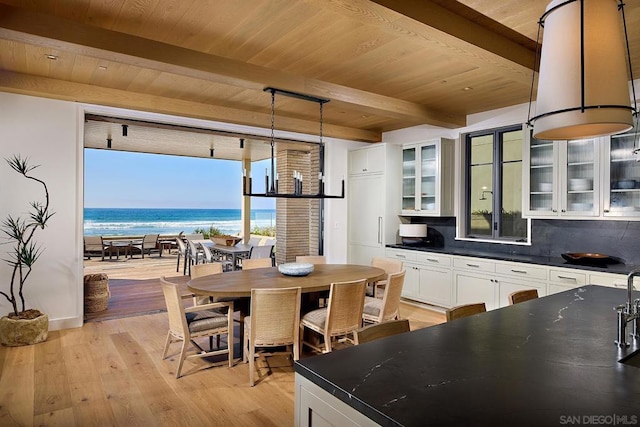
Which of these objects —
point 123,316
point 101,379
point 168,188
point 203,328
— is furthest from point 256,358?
point 168,188

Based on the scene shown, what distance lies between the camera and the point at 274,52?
10.9 feet

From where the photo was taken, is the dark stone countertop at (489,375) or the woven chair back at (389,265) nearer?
the dark stone countertop at (489,375)

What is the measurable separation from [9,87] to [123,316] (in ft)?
9.32

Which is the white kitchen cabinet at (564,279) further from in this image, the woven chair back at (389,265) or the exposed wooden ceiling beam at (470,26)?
the exposed wooden ceiling beam at (470,26)

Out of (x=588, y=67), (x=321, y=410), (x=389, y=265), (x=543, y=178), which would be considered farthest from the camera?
(x=389, y=265)

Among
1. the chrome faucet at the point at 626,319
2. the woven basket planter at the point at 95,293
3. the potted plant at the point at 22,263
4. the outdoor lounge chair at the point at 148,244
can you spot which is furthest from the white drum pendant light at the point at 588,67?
the outdoor lounge chair at the point at 148,244

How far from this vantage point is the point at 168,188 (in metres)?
23.5

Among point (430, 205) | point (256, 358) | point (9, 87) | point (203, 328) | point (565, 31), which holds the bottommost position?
point (256, 358)

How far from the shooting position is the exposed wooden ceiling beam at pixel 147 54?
103 inches

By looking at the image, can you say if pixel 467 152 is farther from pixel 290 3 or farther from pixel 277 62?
pixel 290 3

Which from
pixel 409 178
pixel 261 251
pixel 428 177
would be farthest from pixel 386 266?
pixel 261 251

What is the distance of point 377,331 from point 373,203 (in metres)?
4.35

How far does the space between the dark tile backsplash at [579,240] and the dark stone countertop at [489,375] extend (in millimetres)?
2690

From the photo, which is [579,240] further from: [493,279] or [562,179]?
[493,279]
